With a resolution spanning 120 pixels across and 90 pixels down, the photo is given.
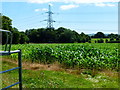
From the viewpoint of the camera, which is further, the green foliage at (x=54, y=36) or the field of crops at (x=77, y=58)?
the green foliage at (x=54, y=36)

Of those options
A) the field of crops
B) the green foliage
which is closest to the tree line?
the green foliage


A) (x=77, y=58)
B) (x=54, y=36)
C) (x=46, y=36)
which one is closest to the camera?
(x=77, y=58)

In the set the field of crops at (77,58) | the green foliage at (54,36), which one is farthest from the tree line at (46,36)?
the field of crops at (77,58)

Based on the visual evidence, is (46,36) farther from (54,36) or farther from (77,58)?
(77,58)

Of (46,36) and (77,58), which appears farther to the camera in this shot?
(46,36)

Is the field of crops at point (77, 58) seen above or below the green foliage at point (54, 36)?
below

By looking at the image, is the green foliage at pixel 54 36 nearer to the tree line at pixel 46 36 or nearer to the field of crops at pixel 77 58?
the tree line at pixel 46 36

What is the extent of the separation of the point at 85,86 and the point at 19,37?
116ft

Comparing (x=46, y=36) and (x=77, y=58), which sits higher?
(x=46, y=36)

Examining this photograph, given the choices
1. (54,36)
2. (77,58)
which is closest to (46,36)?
(54,36)

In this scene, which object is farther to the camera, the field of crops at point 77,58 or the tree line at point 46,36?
the tree line at point 46,36

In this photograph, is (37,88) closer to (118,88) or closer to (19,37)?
(118,88)

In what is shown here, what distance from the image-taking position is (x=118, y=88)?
5883 millimetres

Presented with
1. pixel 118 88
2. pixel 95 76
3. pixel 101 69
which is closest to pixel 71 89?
pixel 118 88
